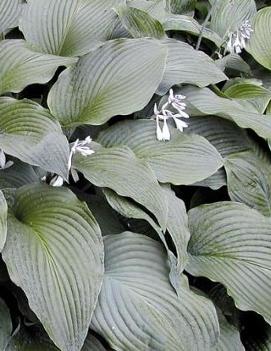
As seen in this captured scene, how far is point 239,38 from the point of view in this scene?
7.03 feet

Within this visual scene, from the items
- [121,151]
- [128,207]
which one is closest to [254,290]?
[128,207]

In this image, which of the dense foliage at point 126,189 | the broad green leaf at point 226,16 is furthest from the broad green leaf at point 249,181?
the broad green leaf at point 226,16

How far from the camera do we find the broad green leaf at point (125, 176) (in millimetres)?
1472

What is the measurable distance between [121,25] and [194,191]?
60 cm

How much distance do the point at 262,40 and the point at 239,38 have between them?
194 mm

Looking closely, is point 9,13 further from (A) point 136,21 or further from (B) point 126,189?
(B) point 126,189

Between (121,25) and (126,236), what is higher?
(121,25)

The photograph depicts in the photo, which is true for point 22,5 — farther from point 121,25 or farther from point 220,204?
point 220,204

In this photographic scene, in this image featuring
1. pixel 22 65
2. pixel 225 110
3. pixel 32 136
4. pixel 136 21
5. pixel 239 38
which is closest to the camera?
pixel 32 136

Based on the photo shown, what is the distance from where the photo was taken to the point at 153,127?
176cm

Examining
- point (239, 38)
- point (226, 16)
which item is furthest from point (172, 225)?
point (226, 16)

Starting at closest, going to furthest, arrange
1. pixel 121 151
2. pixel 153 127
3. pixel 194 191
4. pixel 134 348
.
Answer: pixel 134 348, pixel 121 151, pixel 153 127, pixel 194 191

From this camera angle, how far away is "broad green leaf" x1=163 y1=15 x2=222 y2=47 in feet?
7.12

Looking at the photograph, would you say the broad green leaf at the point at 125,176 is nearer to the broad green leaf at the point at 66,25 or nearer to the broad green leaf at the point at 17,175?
the broad green leaf at the point at 17,175
